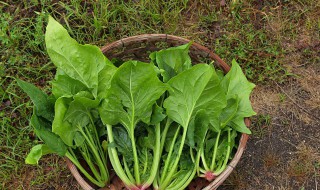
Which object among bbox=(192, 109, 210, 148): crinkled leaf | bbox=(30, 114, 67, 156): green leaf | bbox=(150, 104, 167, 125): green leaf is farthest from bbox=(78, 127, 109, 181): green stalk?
bbox=(192, 109, 210, 148): crinkled leaf

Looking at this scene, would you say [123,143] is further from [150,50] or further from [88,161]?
[150,50]

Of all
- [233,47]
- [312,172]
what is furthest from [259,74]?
[312,172]

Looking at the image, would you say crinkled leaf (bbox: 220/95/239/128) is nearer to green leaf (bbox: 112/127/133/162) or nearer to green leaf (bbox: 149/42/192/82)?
green leaf (bbox: 149/42/192/82)

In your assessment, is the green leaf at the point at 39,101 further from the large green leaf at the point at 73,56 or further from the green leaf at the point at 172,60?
the green leaf at the point at 172,60

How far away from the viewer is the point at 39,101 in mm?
1651

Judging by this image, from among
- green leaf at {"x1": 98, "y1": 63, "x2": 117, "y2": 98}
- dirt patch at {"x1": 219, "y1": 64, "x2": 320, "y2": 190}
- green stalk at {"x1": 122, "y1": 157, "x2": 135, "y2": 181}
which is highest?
green leaf at {"x1": 98, "y1": 63, "x2": 117, "y2": 98}

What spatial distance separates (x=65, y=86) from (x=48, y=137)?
197 millimetres

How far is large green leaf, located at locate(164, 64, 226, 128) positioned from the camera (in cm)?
161

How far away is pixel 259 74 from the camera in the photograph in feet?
7.68

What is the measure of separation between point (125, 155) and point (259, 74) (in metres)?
0.94

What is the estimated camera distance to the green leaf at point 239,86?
180 centimetres

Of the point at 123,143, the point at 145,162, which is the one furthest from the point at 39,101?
the point at 145,162

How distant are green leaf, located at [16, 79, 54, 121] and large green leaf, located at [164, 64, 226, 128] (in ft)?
1.47

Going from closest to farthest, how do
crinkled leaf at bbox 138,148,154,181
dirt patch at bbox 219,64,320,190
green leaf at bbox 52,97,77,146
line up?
1. green leaf at bbox 52,97,77,146
2. crinkled leaf at bbox 138,148,154,181
3. dirt patch at bbox 219,64,320,190
